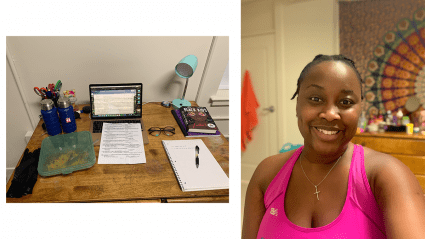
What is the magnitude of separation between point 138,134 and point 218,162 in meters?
0.51

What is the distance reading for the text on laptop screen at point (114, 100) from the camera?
1682mm

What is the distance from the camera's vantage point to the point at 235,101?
106 cm

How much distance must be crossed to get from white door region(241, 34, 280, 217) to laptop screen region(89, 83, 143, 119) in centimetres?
110

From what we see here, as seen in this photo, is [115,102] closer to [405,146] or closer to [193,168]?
[193,168]

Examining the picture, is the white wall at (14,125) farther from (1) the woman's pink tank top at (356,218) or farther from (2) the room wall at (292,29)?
(1) the woman's pink tank top at (356,218)

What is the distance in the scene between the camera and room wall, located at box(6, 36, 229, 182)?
178 centimetres

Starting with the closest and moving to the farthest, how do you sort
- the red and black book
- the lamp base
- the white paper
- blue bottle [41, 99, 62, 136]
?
the white paper, blue bottle [41, 99, 62, 136], the red and black book, the lamp base

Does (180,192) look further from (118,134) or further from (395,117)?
(395,117)

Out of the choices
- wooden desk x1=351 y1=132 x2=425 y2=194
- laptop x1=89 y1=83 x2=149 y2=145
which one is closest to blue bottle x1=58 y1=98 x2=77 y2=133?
laptop x1=89 y1=83 x2=149 y2=145

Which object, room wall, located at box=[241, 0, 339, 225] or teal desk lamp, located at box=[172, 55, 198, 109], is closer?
teal desk lamp, located at box=[172, 55, 198, 109]

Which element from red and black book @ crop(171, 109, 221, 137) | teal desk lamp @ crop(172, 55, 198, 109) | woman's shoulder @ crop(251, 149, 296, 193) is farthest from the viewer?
teal desk lamp @ crop(172, 55, 198, 109)

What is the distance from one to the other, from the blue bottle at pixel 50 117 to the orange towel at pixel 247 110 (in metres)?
1.41

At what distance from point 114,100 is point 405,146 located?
87.2 inches

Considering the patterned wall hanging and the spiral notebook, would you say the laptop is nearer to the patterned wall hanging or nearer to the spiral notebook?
the spiral notebook
